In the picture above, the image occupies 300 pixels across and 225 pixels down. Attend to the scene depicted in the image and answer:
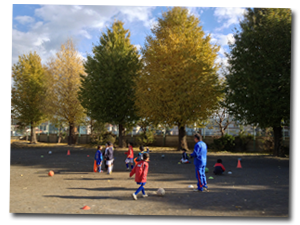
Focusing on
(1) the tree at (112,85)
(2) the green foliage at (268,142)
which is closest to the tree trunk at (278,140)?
(2) the green foliage at (268,142)

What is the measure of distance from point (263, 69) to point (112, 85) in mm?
13563

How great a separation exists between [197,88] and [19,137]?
1400 inches

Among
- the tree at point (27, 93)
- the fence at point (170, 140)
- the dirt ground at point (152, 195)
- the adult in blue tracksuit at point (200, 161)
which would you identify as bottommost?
the fence at point (170, 140)

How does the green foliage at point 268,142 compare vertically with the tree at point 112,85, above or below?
below

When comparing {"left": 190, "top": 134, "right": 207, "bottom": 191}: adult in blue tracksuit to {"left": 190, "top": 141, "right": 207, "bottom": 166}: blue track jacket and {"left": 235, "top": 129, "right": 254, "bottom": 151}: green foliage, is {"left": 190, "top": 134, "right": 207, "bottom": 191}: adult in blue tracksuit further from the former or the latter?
{"left": 235, "top": 129, "right": 254, "bottom": 151}: green foliage

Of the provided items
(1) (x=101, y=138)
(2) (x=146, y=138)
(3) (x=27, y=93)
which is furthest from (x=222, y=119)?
(3) (x=27, y=93)

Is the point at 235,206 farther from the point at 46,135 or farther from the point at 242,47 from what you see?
the point at 46,135

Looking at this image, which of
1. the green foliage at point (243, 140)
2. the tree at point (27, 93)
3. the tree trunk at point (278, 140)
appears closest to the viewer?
the tree trunk at point (278, 140)

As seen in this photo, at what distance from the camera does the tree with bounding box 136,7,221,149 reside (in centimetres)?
1972

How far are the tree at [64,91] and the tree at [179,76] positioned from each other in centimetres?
1115

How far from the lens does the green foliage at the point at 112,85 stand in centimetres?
2414

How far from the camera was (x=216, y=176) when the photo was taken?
34.9 ft

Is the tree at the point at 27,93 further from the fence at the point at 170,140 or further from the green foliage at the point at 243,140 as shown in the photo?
the green foliage at the point at 243,140

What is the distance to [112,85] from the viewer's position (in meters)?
24.0
